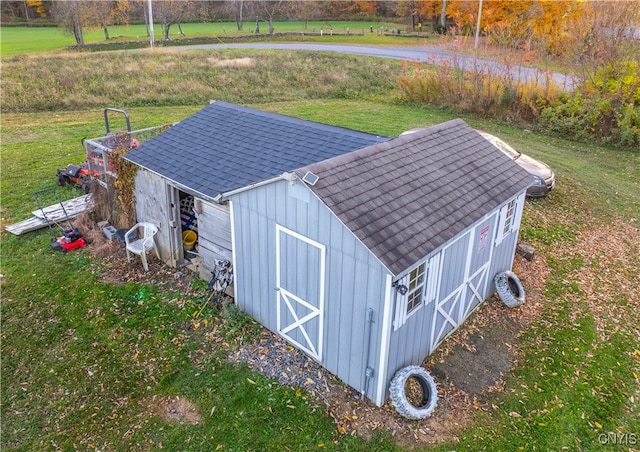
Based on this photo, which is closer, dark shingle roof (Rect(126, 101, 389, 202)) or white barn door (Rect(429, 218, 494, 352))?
white barn door (Rect(429, 218, 494, 352))

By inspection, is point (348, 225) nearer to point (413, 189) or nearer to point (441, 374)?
point (413, 189)

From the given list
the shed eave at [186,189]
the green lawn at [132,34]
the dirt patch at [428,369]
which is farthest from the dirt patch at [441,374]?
the green lawn at [132,34]

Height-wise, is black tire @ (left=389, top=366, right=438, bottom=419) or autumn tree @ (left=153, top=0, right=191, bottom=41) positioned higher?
autumn tree @ (left=153, top=0, right=191, bottom=41)

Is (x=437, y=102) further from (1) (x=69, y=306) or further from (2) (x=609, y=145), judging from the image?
(1) (x=69, y=306)

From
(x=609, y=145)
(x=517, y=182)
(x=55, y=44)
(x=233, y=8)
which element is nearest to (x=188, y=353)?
(x=517, y=182)

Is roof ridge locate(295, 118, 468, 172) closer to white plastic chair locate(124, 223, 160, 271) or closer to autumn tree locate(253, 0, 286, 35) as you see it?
white plastic chair locate(124, 223, 160, 271)

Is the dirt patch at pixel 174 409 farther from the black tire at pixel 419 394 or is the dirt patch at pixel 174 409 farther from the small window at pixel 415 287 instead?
the small window at pixel 415 287

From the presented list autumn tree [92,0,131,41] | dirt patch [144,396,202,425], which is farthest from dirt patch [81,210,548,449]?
autumn tree [92,0,131,41]
